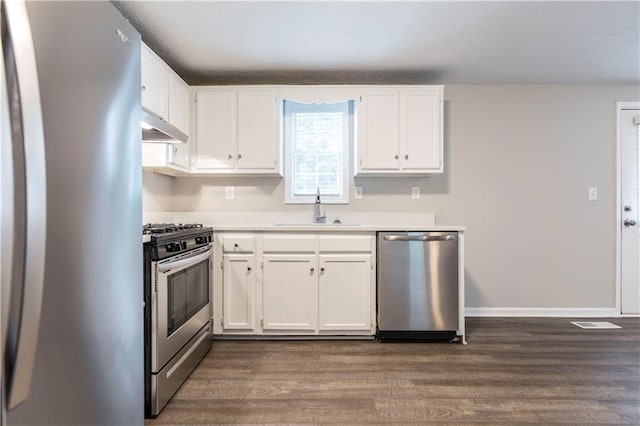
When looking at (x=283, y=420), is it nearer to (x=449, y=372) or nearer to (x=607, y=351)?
(x=449, y=372)

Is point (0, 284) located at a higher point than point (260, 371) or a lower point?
higher

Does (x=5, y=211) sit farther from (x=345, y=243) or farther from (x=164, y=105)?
(x=345, y=243)

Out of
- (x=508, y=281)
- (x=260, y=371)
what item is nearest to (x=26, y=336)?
(x=260, y=371)

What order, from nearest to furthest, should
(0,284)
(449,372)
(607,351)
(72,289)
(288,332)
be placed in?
1. (0,284)
2. (72,289)
3. (449,372)
4. (607,351)
5. (288,332)

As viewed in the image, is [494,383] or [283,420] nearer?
[283,420]

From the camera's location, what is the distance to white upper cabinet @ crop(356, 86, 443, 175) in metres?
2.98

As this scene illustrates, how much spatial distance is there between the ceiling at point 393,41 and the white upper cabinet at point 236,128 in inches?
9.5

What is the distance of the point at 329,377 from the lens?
7.00 feet

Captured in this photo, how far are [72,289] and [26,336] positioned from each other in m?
0.16

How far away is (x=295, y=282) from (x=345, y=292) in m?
0.40

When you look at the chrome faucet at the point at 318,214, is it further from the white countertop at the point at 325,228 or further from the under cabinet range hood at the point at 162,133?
the under cabinet range hood at the point at 162,133

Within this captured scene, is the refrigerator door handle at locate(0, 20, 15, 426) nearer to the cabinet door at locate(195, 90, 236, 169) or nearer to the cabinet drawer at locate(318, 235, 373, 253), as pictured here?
the cabinet drawer at locate(318, 235, 373, 253)

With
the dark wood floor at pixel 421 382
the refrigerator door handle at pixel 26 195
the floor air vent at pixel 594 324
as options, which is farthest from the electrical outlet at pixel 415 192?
the refrigerator door handle at pixel 26 195

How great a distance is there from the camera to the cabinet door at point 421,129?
117 inches
